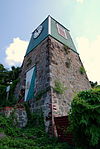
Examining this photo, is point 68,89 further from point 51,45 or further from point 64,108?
point 51,45

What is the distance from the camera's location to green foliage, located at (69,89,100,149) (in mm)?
2896

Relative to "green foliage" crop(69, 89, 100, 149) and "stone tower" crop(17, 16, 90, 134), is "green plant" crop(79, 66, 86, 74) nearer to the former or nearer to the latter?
"stone tower" crop(17, 16, 90, 134)

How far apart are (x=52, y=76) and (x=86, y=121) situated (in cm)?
376

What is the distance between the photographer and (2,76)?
421 inches

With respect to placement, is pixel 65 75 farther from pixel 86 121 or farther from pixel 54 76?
pixel 86 121

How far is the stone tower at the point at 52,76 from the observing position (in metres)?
5.75

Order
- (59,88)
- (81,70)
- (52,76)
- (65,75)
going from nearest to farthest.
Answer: (59,88) → (52,76) → (65,75) → (81,70)

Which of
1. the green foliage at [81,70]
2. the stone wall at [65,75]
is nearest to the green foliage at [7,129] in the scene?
the stone wall at [65,75]

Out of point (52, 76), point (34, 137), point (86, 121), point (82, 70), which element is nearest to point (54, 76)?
point (52, 76)

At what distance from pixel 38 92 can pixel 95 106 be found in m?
3.90

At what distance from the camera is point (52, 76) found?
6.51 meters

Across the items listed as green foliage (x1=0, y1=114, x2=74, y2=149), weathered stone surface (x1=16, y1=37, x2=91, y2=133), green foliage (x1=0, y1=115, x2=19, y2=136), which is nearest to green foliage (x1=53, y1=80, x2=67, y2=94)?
weathered stone surface (x1=16, y1=37, x2=91, y2=133)

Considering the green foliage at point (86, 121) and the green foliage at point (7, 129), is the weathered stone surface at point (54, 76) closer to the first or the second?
the green foliage at point (7, 129)

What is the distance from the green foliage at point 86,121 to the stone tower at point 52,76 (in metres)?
2.01
